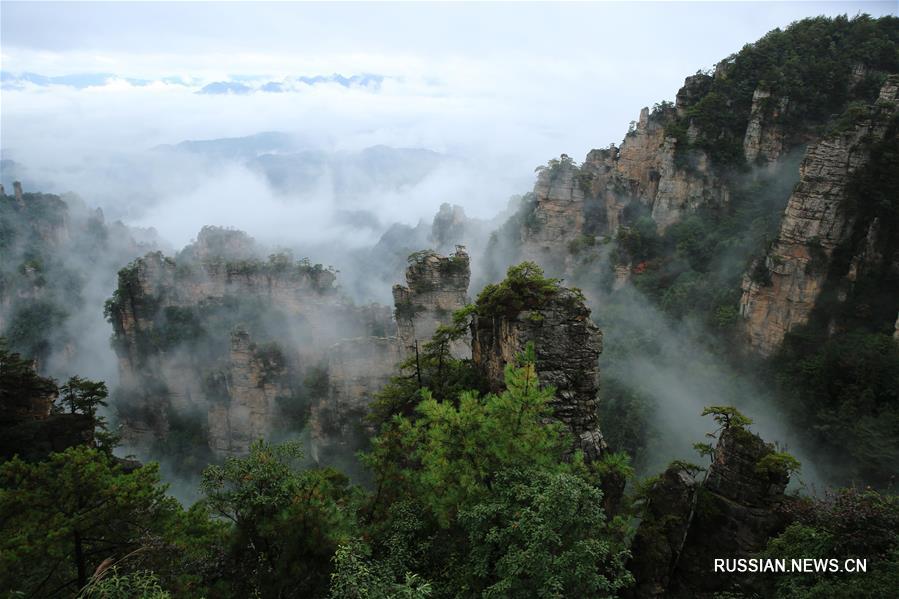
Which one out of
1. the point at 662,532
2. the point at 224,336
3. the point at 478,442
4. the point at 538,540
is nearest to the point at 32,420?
Result: the point at 478,442

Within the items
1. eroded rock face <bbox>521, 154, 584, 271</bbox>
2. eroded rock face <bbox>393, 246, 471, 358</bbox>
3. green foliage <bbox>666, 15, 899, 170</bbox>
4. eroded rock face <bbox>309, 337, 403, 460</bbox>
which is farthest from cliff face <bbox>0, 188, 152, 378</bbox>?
green foliage <bbox>666, 15, 899, 170</bbox>

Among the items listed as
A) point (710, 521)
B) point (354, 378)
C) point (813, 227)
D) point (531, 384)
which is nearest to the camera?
point (531, 384)

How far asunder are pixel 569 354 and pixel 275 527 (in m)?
9.51

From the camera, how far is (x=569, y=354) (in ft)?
56.3

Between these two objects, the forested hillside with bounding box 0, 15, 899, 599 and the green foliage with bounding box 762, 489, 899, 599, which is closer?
the green foliage with bounding box 762, 489, 899, 599

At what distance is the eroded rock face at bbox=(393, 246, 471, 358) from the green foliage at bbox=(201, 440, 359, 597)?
2097 centimetres

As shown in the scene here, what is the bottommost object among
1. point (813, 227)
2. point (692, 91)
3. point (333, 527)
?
point (333, 527)

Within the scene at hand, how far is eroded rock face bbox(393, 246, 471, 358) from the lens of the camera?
33.5m

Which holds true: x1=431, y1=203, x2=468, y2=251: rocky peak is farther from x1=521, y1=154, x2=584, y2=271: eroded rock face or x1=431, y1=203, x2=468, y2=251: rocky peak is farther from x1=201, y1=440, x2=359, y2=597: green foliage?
x1=201, y1=440, x2=359, y2=597: green foliage

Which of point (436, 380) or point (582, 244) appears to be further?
point (582, 244)

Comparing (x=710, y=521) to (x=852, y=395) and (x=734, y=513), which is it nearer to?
(x=734, y=513)

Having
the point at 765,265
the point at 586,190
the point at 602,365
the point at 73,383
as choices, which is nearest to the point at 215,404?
the point at 73,383

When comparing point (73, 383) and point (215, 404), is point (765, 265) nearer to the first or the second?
point (73, 383)

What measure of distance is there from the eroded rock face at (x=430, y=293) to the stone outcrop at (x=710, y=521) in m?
19.1
